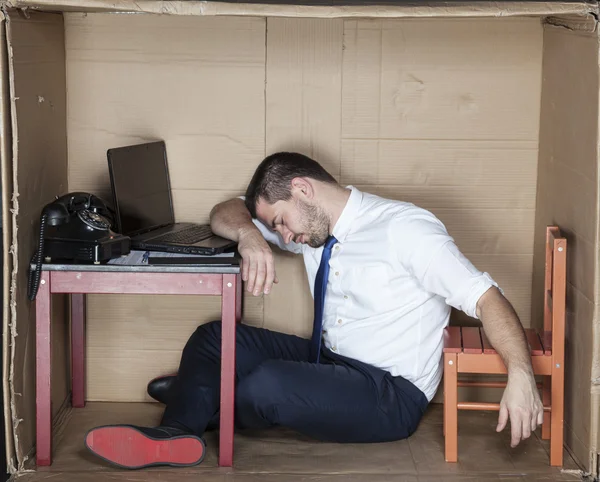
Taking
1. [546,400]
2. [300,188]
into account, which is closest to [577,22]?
[300,188]

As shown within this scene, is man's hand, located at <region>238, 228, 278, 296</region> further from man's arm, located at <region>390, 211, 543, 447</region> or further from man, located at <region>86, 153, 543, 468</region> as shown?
man's arm, located at <region>390, 211, 543, 447</region>

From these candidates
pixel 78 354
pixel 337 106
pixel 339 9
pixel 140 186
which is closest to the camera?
pixel 339 9

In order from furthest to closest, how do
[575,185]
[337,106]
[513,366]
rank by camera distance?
[337,106], [575,185], [513,366]

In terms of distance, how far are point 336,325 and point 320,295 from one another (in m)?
0.11

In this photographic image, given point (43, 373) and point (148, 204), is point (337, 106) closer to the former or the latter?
point (148, 204)

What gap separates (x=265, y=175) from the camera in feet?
9.30

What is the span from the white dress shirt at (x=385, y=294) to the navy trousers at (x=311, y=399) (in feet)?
0.22

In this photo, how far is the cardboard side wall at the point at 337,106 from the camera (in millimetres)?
3111

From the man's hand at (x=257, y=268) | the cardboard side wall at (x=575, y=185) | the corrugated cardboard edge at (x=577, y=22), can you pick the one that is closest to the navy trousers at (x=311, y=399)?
the man's hand at (x=257, y=268)

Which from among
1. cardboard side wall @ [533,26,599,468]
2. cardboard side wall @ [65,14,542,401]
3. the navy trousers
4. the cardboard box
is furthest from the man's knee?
cardboard side wall @ [533,26,599,468]

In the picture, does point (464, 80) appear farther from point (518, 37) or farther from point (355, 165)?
Answer: point (355, 165)

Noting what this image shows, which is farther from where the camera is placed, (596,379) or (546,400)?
(546,400)

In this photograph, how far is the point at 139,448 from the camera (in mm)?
2621

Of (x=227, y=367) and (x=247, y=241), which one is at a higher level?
(x=247, y=241)
